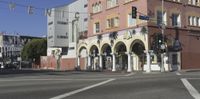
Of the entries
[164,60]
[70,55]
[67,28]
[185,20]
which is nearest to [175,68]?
[164,60]

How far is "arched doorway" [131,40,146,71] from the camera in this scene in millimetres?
64250

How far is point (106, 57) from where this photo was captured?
73125 millimetres

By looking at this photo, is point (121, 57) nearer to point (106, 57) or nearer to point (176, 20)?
point (106, 57)

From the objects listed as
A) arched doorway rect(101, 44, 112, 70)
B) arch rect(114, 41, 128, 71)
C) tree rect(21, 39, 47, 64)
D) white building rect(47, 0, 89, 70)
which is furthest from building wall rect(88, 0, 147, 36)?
tree rect(21, 39, 47, 64)

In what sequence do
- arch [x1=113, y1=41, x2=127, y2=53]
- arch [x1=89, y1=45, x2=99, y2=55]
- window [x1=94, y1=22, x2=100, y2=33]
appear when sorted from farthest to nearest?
arch [x1=89, y1=45, x2=99, y2=55] < window [x1=94, y1=22, x2=100, y2=33] < arch [x1=113, y1=41, x2=127, y2=53]

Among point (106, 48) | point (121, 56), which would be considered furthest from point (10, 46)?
point (121, 56)

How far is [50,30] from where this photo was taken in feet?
364

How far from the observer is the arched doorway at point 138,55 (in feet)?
211

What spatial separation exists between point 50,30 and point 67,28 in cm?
464

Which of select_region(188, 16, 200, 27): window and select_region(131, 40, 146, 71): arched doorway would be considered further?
select_region(188, 16, 200, 27): window

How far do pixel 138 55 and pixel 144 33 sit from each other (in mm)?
6211

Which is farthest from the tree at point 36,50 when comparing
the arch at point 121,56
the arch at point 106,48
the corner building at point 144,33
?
the arch at point 121,56

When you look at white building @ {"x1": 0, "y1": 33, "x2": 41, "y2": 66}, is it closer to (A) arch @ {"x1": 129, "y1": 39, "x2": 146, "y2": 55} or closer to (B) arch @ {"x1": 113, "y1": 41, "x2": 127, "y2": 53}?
(B) arch @ {"x1": 113, "y1": 41, "x2": 127, "y2": 53}

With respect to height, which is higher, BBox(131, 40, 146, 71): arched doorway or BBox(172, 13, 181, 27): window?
BBox(172, 13, 181, 27): window
